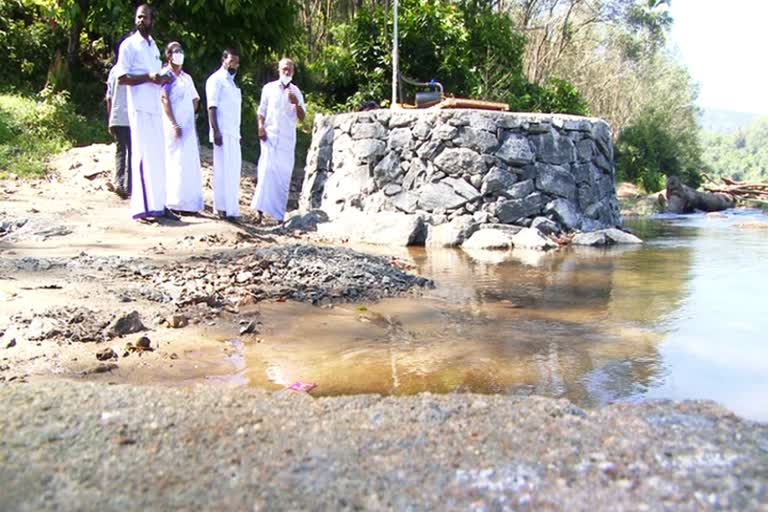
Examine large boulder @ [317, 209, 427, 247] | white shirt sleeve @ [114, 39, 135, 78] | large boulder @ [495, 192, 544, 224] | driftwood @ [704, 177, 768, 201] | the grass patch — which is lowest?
driftwood @ [704, 177, 768, 201]

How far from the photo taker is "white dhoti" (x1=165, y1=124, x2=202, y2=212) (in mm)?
6945

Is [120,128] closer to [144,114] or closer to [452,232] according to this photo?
[144,114]

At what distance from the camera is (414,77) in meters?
13.2

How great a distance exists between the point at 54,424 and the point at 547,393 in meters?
1.84

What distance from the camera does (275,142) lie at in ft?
27.5

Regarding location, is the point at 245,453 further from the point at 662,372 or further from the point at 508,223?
the point at 508,223

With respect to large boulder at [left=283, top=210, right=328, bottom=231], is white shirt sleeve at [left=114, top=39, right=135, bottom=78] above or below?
above

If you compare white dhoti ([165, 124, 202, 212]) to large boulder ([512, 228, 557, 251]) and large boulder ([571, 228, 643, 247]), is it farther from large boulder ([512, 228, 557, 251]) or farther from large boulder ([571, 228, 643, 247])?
large boulder ([571, 228, 643, 247])

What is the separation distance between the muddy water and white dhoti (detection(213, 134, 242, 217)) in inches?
95.4

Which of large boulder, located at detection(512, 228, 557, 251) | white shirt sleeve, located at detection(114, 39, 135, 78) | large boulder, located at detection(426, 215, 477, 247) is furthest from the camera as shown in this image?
large boulder, located at detection(426, 215, 477, 247)

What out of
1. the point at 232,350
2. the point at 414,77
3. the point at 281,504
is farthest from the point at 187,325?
the point at 414,77

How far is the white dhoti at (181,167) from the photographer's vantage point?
22.8 feet

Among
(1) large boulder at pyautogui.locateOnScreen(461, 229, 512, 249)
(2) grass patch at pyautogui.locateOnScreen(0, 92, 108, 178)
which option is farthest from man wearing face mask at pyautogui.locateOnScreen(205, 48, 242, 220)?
(1) large boulder at pyautogui.locateOnScreen(461, 229, 512, 249)

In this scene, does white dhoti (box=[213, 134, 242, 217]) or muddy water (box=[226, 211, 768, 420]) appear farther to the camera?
white dhoti (box=[213, 134, 242, 217])
